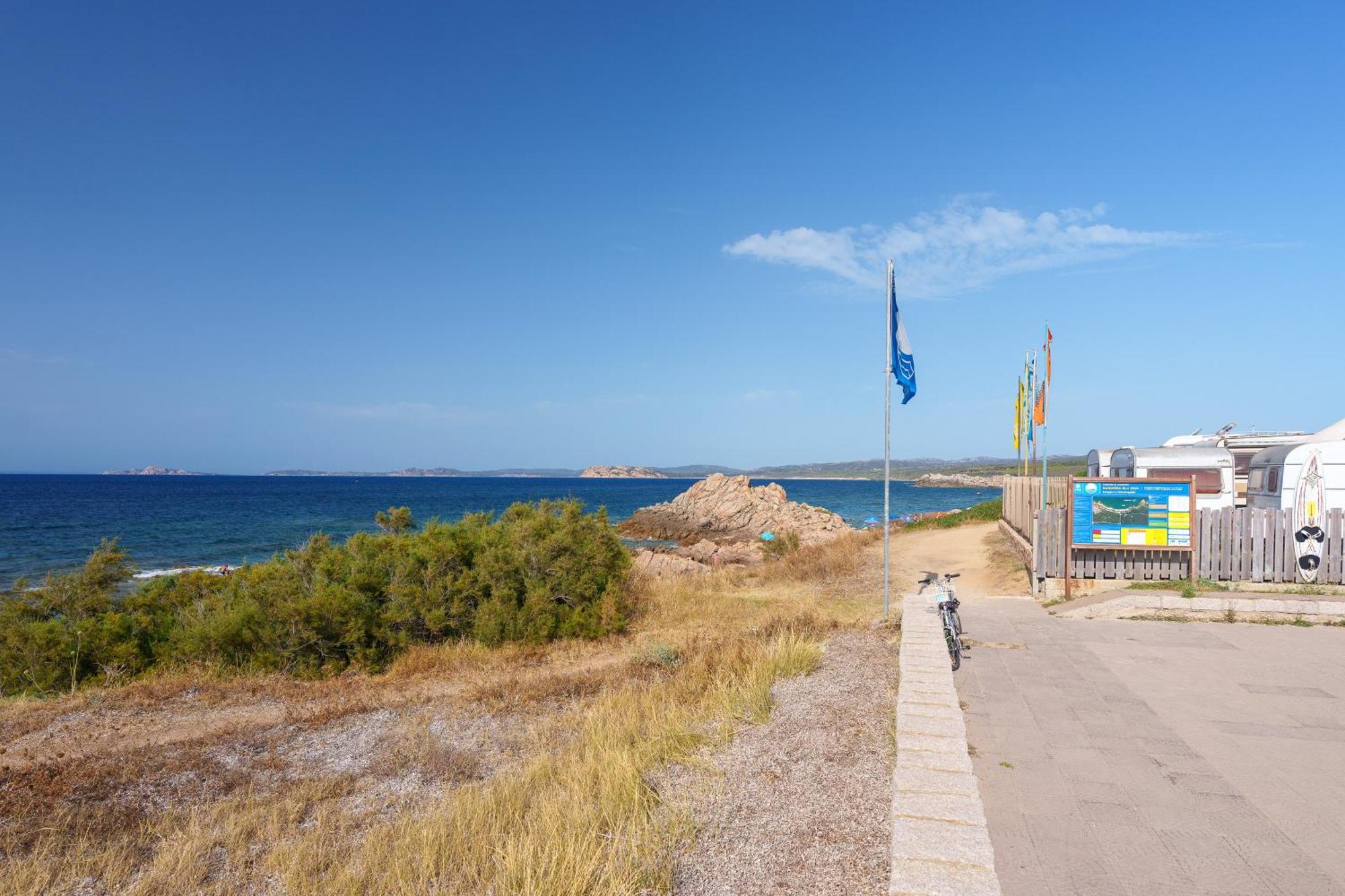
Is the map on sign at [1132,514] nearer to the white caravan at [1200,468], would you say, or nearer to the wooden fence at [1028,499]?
the wooden fence at [1028,499]

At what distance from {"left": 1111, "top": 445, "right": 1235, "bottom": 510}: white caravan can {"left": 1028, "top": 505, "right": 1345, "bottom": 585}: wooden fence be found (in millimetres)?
3703

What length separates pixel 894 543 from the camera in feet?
75.0

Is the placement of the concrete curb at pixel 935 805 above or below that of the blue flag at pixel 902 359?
below

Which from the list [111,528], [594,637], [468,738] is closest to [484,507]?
[111,528]

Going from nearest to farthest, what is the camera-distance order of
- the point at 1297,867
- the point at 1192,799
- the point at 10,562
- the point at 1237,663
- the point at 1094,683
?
the point at 1297,867
the point at 1192,799
the point at 1094,683
the point at 1237,663
the point at 10,562

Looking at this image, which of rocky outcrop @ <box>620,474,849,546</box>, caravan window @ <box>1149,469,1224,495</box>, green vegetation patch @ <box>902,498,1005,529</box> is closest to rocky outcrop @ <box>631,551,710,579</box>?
green vegetation patch @ <box>902,498,1005,529</box>

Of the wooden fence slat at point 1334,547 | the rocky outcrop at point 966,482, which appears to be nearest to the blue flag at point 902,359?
the wooden fence slat at point 1334,547

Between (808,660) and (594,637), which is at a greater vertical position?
(808,660)

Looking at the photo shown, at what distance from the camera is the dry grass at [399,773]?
12.7 ft

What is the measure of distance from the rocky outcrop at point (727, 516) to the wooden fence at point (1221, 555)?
24275 mm

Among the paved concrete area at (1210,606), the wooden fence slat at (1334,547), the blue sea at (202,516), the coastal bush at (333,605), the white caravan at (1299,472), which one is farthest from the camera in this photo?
the blue sea at (202,516)

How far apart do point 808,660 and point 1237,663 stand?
438 cm

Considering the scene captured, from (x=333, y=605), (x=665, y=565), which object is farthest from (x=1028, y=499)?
(x=333, y=605)

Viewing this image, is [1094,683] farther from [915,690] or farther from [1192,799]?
[1192,799]
